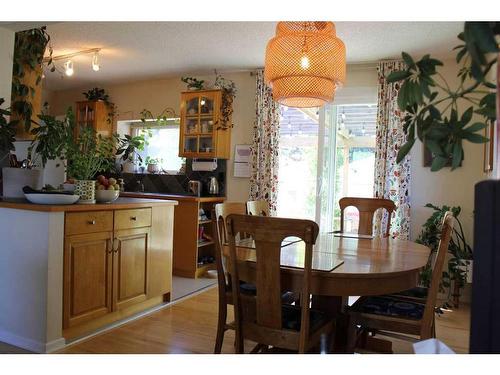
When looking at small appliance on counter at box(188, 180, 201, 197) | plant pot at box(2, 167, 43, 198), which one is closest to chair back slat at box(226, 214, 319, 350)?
plant pot at box(2, 167, 43, 198)

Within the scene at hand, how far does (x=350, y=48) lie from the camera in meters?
3.88

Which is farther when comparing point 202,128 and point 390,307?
point 202,128

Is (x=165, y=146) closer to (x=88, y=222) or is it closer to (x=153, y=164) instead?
(x=153, y=164)

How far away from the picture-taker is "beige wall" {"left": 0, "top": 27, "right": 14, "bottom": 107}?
3.07 meters

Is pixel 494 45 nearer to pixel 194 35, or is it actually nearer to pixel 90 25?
pixel 194 35

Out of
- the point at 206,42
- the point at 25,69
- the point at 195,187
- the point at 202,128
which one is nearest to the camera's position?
the point at 25,69

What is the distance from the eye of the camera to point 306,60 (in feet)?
7.14

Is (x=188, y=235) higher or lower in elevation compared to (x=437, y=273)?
lower

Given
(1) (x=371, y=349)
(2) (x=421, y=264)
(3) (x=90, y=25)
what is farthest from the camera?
(3) (x=90, y=25)

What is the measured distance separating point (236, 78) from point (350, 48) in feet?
5.04

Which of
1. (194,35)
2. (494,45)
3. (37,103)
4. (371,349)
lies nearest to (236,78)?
(194,35)

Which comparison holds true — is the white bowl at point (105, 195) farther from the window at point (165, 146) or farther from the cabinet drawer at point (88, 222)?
the window at point (165, 146)

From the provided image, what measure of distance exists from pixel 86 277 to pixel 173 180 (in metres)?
2.73

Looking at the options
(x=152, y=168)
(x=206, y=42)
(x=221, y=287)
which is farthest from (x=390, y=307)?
(x=152, y=168)
